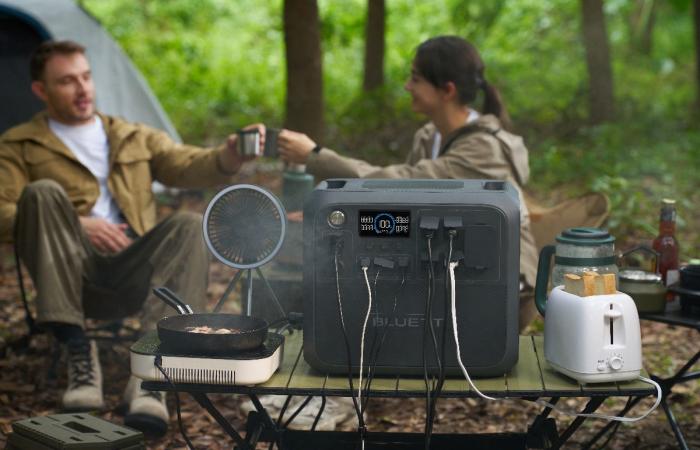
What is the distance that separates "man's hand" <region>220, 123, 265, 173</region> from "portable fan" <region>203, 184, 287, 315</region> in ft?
3.31

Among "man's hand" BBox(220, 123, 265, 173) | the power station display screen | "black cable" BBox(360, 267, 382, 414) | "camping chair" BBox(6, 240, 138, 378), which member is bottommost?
"camping chair" BBox(6, 240, 138, 378)

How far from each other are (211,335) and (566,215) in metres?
2.19

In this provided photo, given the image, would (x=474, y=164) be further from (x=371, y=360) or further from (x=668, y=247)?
(x=371, y=360)

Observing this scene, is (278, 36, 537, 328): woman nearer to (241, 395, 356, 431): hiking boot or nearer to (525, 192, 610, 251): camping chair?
(525, 192, 610, 251): camping chair

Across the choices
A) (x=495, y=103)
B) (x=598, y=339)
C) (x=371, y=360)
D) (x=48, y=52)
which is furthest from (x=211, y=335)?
(x=48, y=52)

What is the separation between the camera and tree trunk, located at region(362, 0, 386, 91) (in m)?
8.84

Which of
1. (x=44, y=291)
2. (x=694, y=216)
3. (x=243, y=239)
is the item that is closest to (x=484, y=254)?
(x=243, y=239)

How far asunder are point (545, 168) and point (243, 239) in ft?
18.0

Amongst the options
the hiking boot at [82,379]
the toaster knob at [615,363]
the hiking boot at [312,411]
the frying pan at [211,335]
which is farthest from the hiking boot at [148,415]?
the toaster knob at [615,363]

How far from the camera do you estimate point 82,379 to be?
3770 mm

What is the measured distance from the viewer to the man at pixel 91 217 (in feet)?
12.1

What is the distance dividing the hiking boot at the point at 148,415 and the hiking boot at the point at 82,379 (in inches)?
8.6

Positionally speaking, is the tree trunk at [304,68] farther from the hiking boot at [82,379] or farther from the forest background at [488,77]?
the hiking boot at [82,379]

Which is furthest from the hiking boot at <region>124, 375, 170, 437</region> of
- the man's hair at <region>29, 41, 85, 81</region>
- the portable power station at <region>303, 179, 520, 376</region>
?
the man's hair at <region>29, 41, 85, 81</region>
